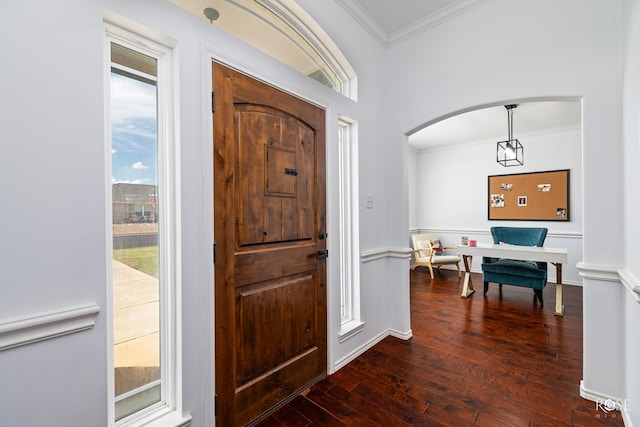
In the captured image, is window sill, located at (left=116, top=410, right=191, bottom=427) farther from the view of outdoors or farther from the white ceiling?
the white ceiling

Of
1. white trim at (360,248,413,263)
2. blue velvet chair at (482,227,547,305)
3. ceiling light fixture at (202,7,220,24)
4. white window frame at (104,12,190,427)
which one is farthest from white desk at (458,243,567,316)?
ceiling light fixture at (202,7,220,24)

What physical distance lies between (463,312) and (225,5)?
161 inches

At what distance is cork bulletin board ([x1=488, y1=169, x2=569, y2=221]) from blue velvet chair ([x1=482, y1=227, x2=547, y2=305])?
101cm

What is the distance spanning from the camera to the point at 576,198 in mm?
4938

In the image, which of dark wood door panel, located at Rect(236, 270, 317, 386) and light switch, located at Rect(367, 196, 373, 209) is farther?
light switch, located at Rect(367, 196, 373, 209)

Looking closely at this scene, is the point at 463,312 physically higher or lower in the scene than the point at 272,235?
lower

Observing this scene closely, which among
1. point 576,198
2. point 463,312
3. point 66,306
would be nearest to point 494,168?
point 576,198

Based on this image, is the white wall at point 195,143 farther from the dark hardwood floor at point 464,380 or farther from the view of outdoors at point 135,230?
the dark hardwood floor at point 464,380

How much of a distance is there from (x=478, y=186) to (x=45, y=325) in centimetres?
682

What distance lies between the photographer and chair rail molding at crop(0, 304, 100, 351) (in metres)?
0.94

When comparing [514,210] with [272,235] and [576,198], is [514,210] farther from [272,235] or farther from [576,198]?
[272,235]

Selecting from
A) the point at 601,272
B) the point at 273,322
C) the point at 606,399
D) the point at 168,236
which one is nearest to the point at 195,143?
the point at 168,236

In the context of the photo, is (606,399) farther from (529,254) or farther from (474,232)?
(474,232)

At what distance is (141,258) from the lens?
1365 mm
